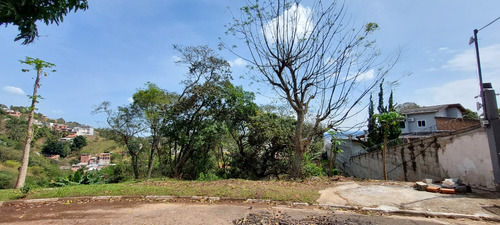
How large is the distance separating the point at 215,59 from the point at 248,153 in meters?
6.34

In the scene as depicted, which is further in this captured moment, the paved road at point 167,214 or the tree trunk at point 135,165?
the tree trunk at point 135,165

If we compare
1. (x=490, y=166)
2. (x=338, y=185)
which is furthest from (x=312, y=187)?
(x=490, y=166)

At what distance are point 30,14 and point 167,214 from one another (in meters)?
4.07

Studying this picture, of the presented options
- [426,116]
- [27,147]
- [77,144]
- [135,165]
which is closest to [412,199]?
[27,147]

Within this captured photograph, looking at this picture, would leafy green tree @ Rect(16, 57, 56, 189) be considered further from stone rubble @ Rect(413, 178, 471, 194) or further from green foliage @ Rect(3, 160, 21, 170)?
green foliage @ Rect(3, 160, 21, 170)

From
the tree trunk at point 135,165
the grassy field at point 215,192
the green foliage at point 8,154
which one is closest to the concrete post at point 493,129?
the grassy field at point 215,192

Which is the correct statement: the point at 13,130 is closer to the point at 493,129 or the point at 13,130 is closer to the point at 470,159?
the point at 470,159

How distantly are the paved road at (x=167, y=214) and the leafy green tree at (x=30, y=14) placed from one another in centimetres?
357

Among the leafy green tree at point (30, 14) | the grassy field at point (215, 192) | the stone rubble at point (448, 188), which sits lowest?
the grassy field at point (215, 192)

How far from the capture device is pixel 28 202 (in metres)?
6.10

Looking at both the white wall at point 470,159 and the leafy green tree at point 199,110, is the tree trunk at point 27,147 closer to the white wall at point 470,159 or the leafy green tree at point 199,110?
the leafy green tree at point 199,110

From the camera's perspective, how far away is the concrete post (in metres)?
5.62

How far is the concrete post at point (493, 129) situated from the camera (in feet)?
18.5

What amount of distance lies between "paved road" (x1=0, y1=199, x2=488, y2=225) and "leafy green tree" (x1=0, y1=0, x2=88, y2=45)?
3573mm
